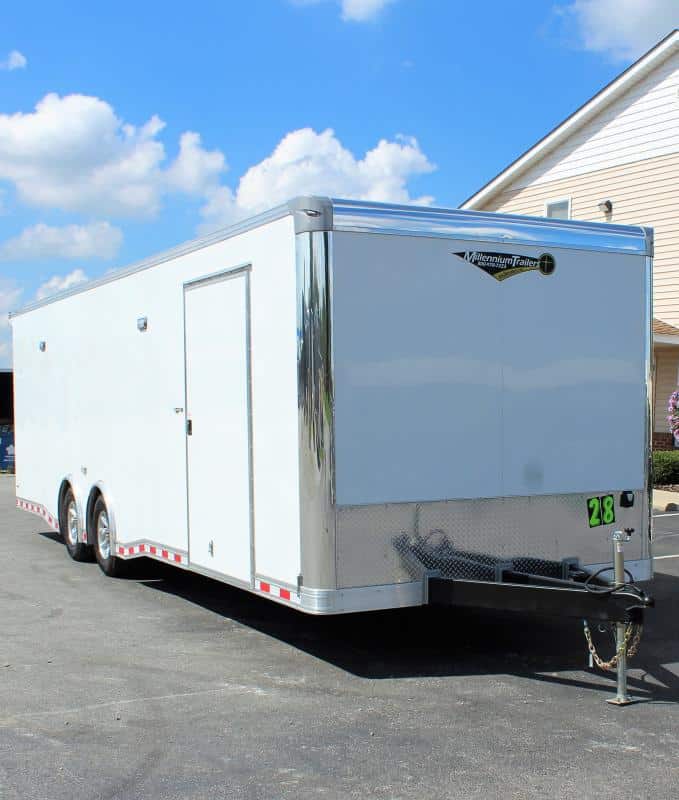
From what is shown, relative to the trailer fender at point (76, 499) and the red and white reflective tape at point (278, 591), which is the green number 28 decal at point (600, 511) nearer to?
the red and white reflective tape at point (278, 591)

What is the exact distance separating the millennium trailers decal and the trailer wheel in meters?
4.83

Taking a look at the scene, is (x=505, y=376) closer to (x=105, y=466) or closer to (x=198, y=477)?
(x=198, y=477)

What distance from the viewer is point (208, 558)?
24.2 ft

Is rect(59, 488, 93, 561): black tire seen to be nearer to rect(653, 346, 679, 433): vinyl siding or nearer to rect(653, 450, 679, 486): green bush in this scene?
rect(653, 450, 679, 486): green bush

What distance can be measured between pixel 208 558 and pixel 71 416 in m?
3.95

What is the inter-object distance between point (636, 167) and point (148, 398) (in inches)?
568

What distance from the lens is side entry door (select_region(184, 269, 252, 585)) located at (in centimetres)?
683

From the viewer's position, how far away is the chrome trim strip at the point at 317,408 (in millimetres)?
6016

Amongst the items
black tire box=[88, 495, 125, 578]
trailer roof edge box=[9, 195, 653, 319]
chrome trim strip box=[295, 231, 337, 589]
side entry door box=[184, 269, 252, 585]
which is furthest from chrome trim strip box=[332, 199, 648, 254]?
black tire box=[88, 495, 125, 578]

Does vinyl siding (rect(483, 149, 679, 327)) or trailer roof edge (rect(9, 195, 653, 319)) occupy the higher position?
vinyl siding (rect(483, 149, 679, 327))

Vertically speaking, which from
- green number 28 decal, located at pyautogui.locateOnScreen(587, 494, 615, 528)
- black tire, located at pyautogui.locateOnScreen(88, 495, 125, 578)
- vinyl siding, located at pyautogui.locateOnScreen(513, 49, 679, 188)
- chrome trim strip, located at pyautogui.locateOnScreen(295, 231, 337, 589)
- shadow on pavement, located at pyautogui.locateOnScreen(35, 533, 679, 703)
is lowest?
shadow on pavement, located at pyautogui.locateOnScreen(35, 533, 679, 703)

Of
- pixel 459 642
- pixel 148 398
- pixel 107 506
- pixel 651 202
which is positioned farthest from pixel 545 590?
pixel 651 202

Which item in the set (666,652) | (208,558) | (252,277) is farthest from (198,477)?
(666,652)

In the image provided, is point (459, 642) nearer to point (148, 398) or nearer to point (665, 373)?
point (148, 398)
